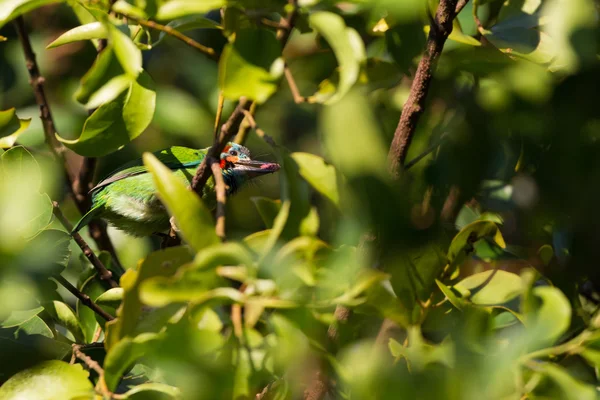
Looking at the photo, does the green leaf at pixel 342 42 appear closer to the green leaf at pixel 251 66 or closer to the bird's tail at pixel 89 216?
the green leaf at pixel 251 66

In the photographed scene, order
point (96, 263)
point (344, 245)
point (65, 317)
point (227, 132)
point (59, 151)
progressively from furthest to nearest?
point (59, 151), point (96, 263), point (65, 317), point (227, 132), point (344, 245)

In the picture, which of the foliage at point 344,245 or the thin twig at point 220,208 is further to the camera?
the thin twig at point 220,208

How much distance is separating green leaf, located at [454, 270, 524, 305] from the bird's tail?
1819 millimetres

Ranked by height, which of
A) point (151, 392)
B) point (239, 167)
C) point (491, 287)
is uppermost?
point (151, 392)

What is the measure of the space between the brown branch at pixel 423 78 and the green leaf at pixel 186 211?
62 cm

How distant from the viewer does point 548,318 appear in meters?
0.96

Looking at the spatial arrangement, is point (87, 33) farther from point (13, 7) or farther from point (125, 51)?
point (125, 51)

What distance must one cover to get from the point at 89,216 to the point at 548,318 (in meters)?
2.44

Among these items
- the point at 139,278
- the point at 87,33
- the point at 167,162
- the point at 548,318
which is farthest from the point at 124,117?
the point at 167,162

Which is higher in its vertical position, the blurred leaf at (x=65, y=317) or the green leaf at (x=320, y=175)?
the green leaf at (x=320, y=175)

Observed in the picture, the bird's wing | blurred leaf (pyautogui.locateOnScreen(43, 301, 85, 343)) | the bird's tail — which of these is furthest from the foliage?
the bird's wing

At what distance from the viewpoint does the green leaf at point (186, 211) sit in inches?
41.6

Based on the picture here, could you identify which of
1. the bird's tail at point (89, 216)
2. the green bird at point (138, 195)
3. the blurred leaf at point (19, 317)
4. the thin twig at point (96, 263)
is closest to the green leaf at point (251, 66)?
the blurred leaf at point (19, 317)

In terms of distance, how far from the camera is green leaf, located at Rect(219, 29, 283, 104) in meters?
1.14
